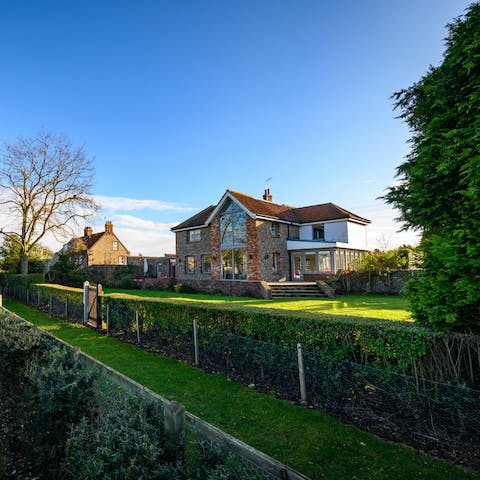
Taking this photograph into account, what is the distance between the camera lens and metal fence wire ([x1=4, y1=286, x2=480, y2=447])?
3.87 m

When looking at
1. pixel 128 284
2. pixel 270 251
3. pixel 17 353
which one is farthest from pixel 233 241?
pixel 17 353

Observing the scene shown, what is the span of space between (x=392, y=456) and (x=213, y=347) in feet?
14.6

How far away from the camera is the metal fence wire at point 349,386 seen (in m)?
3.87

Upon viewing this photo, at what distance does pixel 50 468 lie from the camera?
10.6 feet

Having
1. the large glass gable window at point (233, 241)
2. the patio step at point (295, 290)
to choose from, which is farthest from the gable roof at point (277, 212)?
the patio step at point (295, 290)

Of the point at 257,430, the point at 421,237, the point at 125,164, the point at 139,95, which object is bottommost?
the point at 257,430

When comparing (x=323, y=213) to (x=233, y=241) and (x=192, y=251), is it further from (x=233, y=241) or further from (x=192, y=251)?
(x=192, y=251)

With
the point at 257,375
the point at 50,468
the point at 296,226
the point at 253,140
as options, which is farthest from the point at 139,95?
the point at 296,226

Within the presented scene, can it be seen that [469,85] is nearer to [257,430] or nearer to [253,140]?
[257,430]

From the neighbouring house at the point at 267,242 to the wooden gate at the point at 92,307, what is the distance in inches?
445

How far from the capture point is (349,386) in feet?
15.8

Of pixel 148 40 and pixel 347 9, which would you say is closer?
pixel 347 9

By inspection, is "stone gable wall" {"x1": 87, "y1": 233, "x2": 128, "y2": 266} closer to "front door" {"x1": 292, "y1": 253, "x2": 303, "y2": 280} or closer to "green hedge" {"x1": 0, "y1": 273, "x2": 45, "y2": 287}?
"green hedge" {"x1": 0, "y1": 273, "x2": 45, "y2": 287}

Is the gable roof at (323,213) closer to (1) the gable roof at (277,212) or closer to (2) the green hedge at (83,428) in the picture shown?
(1) the gable roof at (277,212)
